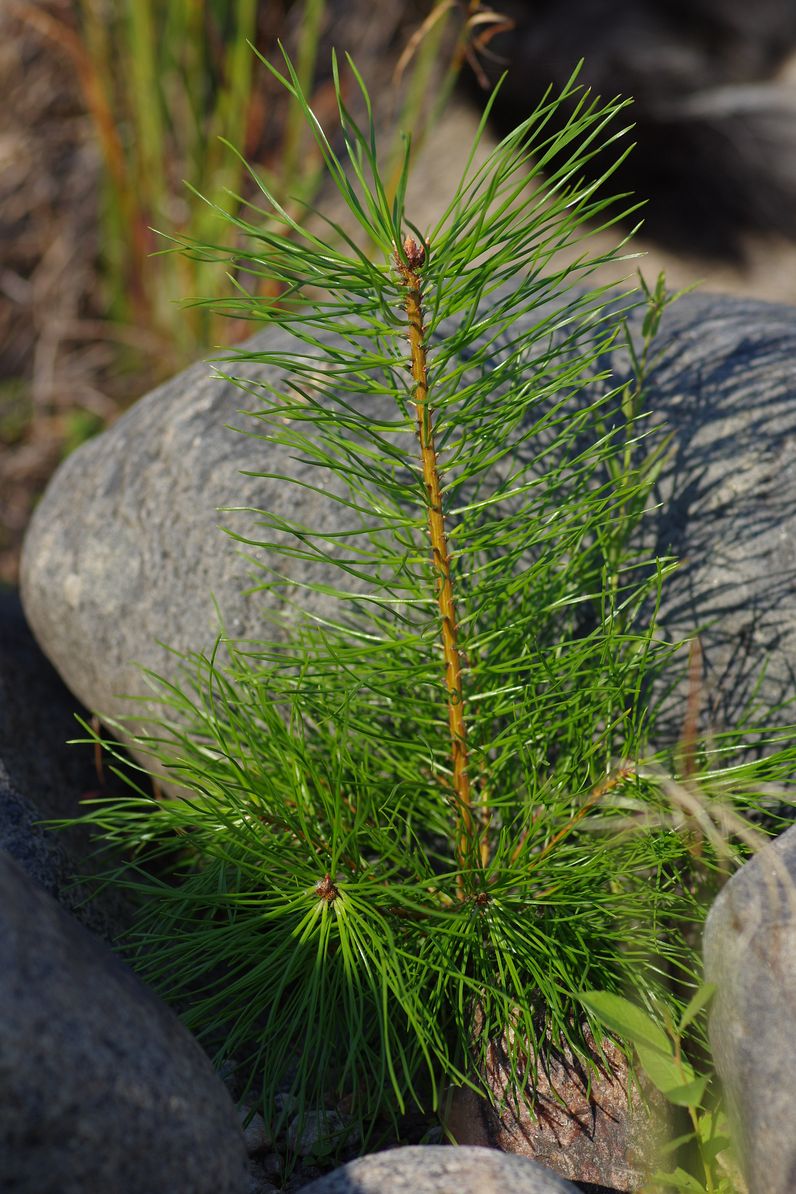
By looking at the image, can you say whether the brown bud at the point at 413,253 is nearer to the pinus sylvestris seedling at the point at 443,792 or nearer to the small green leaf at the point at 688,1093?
the pinus sylvestris seedling at the point at 443,792

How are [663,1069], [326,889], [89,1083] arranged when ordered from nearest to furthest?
[89,1083] → [663,1069] → [326,889]

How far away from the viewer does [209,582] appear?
68.7 inches

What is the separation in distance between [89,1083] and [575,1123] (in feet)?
2.13

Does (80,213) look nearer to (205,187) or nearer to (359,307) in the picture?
(205,187)

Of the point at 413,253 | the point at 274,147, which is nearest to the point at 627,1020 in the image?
the point at 413,253

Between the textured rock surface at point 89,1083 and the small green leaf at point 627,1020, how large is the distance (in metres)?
0.40

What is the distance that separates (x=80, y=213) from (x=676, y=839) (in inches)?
141

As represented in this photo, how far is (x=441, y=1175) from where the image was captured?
1.06m

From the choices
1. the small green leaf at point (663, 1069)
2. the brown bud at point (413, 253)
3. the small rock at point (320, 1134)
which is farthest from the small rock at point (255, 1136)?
the brown bud at point (413, 253)

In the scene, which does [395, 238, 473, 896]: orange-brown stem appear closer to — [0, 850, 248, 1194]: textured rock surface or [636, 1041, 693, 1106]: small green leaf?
[636, 1041, 693, 1106]: small green leaf

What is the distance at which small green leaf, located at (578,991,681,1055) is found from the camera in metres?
1.17

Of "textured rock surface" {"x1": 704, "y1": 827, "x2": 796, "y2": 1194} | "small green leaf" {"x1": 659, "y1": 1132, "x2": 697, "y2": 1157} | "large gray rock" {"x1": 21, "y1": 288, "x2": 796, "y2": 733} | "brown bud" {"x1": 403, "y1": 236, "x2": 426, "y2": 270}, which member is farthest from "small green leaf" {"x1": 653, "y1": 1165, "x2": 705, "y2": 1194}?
"brown bud" {"x1": 403, "y1": 236, "x2": 426, "y2": 270}

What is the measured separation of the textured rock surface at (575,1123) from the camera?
50.8 inches

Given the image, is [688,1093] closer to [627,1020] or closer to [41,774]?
[627,1020]
